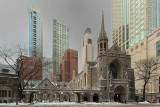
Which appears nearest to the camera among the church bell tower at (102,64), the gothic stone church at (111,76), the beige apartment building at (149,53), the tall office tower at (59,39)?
the gothic stone church at (111,76)

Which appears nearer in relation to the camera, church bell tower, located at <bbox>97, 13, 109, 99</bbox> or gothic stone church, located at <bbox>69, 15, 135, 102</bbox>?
gothic stone church, located at <bbox>69, 15, 135, 102</bbox>

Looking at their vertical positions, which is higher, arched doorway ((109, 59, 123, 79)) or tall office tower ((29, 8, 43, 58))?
tall office tower ((29, 8, 43, 58))

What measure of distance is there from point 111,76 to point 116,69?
6937 millimetres

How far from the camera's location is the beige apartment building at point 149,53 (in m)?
71.3

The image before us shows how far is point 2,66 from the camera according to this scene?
179ft

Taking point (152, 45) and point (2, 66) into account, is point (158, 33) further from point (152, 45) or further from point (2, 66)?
point (2, 66)

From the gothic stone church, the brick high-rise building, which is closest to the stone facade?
the gothic stone church

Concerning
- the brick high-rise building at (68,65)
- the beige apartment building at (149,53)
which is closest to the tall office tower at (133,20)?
the beige apartment building at (149,53)

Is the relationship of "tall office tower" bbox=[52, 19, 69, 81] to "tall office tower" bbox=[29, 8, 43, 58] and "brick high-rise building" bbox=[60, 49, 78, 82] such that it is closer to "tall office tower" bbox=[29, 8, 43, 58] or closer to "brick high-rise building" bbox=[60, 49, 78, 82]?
"brick high-rise building" bbox=[60, 49, 78, 82]

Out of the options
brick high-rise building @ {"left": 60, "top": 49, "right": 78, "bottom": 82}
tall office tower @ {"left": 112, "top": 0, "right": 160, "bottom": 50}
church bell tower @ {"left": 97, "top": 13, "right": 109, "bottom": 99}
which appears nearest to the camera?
church bell tower @ {"left": 97, "top": 13, "right": 109, "bottom": 99}

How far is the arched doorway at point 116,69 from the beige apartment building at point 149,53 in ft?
24.3

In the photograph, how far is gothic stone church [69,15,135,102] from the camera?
189 feet

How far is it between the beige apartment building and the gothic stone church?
7.19 metres

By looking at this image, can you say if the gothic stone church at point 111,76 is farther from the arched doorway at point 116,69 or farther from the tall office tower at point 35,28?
the tall office tower at point 35,28
